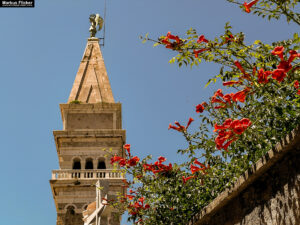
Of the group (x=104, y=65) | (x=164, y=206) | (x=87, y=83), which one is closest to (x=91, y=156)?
(x=87, y=83)

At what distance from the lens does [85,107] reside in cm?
3447

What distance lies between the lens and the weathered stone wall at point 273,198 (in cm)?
356

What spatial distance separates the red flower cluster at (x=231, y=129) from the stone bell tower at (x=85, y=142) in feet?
79.8

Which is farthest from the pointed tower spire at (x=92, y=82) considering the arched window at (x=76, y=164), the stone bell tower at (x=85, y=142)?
the arched window at (x=76, y=164)

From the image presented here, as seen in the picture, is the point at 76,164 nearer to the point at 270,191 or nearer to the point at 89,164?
the point at 89,164

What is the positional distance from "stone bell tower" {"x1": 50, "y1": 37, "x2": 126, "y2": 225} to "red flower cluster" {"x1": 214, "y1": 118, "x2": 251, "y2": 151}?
24.3 metres

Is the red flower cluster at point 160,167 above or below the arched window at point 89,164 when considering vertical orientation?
below

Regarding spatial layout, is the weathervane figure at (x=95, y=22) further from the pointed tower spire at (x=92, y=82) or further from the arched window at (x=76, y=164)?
the arched window at (x=76, y=164)

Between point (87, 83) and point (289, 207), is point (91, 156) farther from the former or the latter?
point (289, 207)

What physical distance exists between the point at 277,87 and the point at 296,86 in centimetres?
19

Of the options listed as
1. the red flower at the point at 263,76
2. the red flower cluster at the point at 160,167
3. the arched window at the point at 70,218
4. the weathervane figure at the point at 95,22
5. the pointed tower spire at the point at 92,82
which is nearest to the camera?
the red flower at the point at 263,76

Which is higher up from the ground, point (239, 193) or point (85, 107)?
point (85, 107)

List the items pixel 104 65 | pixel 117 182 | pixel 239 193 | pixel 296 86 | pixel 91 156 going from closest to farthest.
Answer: pixel 296 86 → pixel 239 193 → pixel 117 182 → pixel 91 156 → pixel 104 65

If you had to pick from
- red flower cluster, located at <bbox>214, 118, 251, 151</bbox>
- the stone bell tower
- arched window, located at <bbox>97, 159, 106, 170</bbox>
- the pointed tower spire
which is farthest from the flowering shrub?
the pointed tower spire
